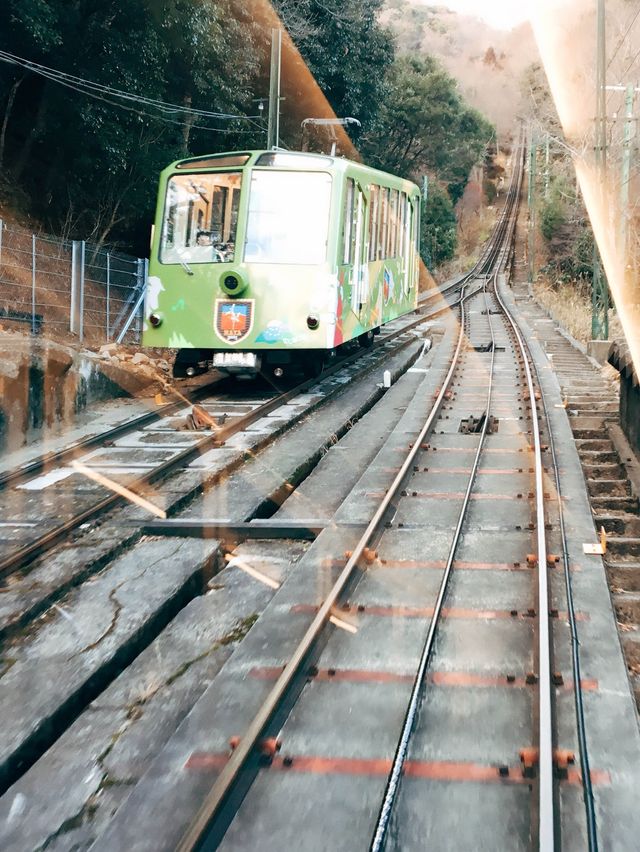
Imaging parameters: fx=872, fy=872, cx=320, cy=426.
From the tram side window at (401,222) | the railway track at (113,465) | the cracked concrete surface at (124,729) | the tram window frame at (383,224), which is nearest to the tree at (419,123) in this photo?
the tram side window at (401,222)

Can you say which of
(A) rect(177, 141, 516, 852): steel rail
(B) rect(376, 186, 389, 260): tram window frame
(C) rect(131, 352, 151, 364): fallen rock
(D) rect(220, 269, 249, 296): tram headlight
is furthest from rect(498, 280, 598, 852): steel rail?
(C) rect(131, 352, 151, 364): fallen rock

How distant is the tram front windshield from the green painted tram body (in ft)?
0.04

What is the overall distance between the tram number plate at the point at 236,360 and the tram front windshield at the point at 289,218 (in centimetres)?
130

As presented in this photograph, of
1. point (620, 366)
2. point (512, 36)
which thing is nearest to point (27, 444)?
point (620, 366)

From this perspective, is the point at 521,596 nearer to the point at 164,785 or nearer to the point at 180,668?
the point at 180,668

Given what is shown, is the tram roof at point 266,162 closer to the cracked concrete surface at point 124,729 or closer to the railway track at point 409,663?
the railway track at point 409,663

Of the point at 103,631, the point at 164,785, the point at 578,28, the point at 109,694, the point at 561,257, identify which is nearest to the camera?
the point at 164,785

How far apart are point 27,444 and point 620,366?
276 inches

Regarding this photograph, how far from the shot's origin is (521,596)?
18.2 ft

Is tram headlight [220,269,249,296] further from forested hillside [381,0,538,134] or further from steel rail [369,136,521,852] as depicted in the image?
forested hillside [381,0,538,134]

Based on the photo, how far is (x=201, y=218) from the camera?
1218cm

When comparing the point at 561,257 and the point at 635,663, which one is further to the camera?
the point at 561,257

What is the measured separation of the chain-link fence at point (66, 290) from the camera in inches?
547

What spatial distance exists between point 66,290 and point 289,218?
17.9ft
